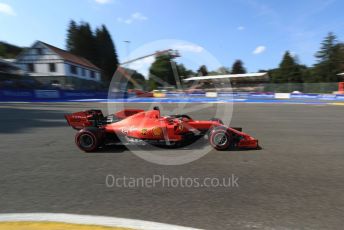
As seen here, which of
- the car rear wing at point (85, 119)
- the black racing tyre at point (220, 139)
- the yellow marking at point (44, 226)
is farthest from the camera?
the car rear wing at point (85, 119)

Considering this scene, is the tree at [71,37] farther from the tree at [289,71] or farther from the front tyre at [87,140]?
the front tyre at [87,140]

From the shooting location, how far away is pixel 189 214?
3461 millimetres

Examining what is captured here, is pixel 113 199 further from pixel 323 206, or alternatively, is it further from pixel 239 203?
pixel 323 206

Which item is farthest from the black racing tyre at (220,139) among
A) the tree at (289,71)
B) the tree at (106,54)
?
the tree at (289,71)

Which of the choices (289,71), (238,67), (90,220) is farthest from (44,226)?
(238,67)

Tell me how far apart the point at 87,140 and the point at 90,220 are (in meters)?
3.51

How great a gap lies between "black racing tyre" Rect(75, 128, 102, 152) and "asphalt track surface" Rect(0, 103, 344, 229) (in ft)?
0.61

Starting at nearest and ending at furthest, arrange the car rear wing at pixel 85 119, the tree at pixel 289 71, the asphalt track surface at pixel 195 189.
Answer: the asphalt track surface at pixel 195 189 → the car rear wing at pixel 85 119 → the tree at pixel 289 71

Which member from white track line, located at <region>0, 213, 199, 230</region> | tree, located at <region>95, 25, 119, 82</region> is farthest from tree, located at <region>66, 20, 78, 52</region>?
white track line, located at <region>0, 213, 199, 230</region>

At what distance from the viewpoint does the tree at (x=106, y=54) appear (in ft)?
251

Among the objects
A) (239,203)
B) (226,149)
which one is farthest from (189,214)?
(226,149)

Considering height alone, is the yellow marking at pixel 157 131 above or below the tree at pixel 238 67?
below

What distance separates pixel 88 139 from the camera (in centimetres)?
657

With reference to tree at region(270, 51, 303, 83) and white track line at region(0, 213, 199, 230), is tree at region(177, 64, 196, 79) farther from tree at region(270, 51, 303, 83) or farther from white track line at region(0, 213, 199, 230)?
tree at region(270, 51, 303, 83)
